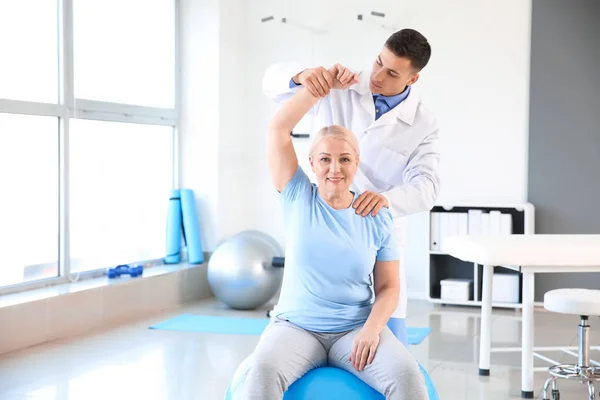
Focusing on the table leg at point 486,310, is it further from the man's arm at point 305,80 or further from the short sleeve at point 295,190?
the short sleeve at point 295,190

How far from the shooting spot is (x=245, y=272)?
18.0 ft

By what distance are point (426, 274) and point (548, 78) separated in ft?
5.50

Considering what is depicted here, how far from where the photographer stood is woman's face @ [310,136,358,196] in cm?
231

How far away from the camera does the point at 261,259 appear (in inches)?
217

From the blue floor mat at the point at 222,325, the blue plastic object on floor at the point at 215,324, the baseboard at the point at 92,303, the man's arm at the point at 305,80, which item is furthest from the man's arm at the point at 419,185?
the baseboard at the point at 92,303

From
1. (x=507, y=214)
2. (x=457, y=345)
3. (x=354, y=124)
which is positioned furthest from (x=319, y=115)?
(x=507, y=214)

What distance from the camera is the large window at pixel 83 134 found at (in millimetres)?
4699

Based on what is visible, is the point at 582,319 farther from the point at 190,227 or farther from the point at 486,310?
the point at 190,227

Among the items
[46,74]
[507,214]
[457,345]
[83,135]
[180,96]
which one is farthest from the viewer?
A: [180,96]

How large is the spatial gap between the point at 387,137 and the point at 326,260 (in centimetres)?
58

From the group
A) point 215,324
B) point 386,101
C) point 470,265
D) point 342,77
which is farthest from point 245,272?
point 342,77

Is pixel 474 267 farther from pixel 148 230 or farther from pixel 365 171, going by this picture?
pixel 365 171

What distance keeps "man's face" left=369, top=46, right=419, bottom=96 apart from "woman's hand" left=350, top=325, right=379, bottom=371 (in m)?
0.78

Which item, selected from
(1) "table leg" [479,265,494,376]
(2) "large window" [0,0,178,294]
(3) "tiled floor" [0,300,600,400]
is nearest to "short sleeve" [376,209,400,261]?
(3) "tiled floor" [0,300,600,400]
